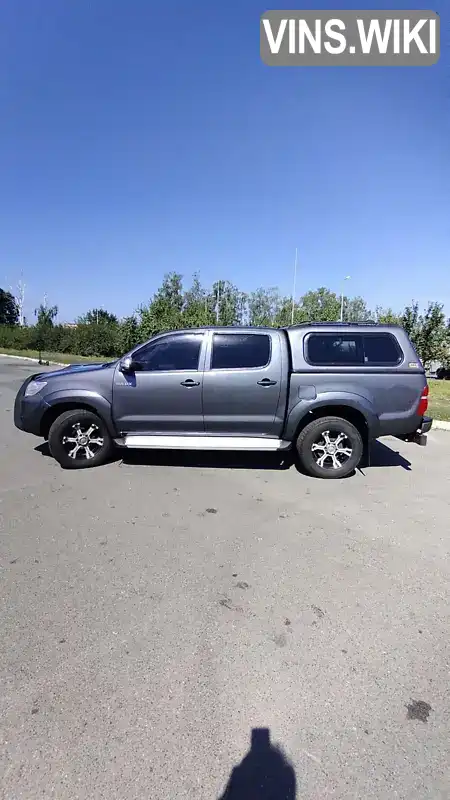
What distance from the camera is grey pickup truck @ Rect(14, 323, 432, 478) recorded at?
16.7 feet

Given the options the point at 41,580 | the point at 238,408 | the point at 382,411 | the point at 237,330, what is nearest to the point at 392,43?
the point at 237,330

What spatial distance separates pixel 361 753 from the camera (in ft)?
5.66

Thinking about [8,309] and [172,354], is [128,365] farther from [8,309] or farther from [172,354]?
[8,309]

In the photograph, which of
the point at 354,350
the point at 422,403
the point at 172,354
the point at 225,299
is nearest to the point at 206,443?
the point at 172,354

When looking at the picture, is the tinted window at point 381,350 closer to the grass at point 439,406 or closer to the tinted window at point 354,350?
the tinted window at point 354,350

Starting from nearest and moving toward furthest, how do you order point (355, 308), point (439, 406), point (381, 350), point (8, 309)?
point (381, 350)
point (439, 406)
point (355, 308)
point (8, 309)

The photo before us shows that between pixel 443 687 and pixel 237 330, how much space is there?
4276mm

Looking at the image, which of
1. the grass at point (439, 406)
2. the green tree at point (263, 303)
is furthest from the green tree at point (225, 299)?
the grass at point (439, 406)

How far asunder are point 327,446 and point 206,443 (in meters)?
1.62

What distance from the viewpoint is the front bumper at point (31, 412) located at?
5199 mm

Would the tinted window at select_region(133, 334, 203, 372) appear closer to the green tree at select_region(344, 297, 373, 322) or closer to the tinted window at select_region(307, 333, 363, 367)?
the tinted window at select_region(307, 333, 363, 367)

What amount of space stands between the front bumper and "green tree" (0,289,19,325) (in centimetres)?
7832

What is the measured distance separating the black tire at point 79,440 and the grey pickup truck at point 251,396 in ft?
0.05

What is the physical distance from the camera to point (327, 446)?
5188mm
